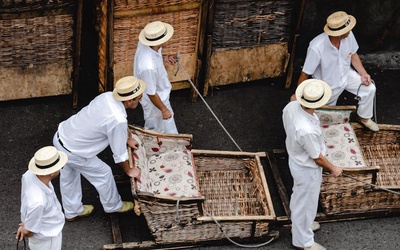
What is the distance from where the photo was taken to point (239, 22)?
9781 mm

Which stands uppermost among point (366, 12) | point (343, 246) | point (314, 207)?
point (366, 12)

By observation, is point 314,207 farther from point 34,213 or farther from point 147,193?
point 34,213

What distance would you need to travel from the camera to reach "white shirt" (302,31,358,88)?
29.8 ft

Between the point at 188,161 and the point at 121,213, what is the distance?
0.94 m

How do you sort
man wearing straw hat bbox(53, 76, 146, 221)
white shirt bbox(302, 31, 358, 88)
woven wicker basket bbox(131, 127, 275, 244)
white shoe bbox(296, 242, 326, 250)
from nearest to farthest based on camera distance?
1. man wearing straw hat bbox(53, 76, 146, 221)
2. woven wicker basket bbox(131, 127, 275, 244)
3. white shoe bbox(296, 242, 326, 250)
4. white shirt bbox(302, 31, 358, 88)

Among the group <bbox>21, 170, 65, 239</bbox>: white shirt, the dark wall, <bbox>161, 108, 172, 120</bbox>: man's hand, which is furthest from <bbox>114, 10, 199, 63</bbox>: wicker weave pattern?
<bbox>21, 170, 65, 239</bbox>: white shirt

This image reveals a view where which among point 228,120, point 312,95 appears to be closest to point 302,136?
point 312,95

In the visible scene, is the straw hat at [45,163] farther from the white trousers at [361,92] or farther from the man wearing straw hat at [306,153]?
the white trousers at [361,92]

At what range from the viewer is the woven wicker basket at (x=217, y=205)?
8055mm

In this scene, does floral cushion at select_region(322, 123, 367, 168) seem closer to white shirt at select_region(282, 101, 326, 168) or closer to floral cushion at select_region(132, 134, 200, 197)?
white shirt at select_region(282, 101, 326, 168)

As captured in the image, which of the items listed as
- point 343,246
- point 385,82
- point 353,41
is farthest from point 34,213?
point 385,82

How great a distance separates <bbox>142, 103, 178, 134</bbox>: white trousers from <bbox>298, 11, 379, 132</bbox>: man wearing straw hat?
1576 millimetres

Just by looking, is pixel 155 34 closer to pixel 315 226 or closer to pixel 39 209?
pixel 39 209

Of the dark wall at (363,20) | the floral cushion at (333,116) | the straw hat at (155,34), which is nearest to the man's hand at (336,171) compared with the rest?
the floral cushion at (333,116)
